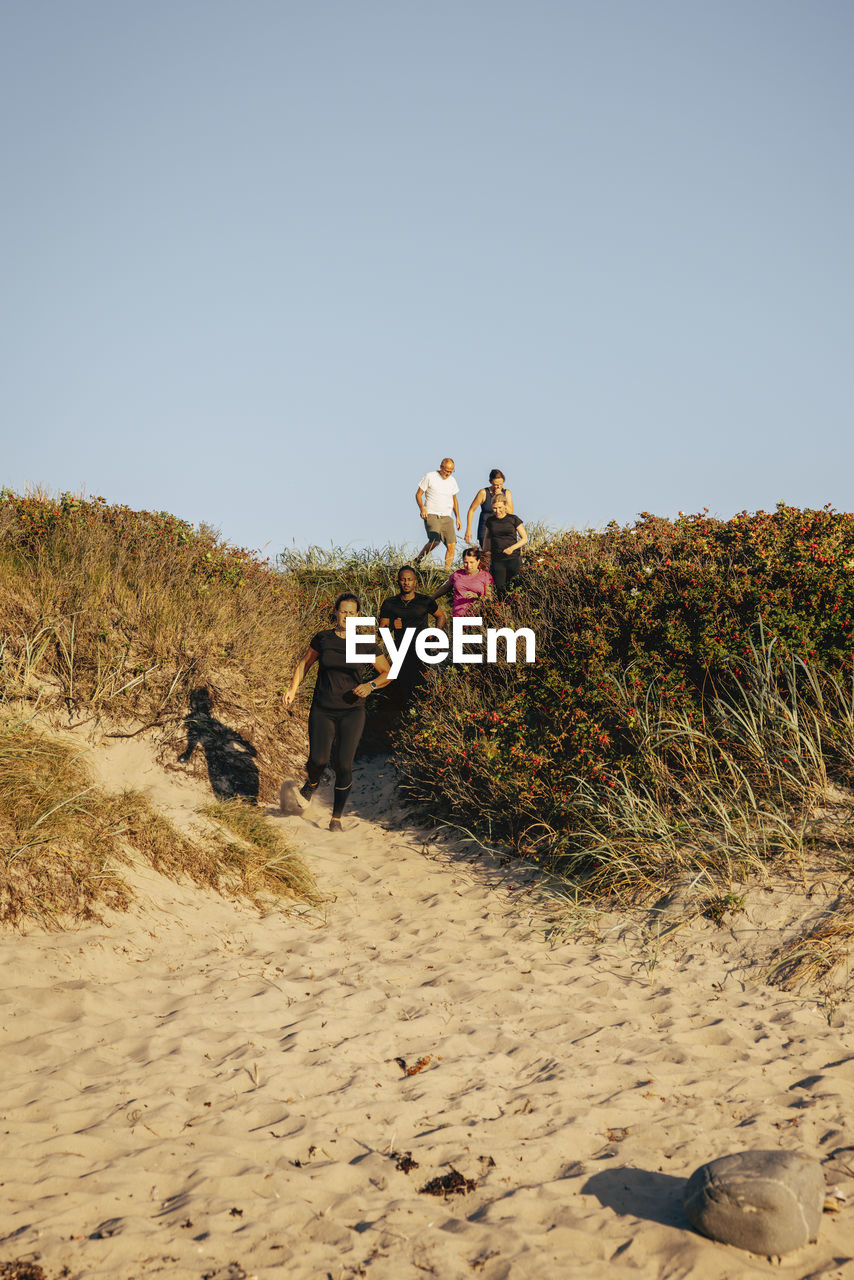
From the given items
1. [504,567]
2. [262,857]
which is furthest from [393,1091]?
[504,567]

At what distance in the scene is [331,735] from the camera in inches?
316

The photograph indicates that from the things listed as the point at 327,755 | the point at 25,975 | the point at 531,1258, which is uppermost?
the point at 327,755

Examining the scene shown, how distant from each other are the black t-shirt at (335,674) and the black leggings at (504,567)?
3.84m

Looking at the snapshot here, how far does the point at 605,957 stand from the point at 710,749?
79.4 inches

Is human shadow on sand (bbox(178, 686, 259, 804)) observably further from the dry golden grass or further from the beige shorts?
the beige shorts

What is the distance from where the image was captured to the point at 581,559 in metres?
9.75

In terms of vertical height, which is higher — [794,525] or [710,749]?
[794,525]

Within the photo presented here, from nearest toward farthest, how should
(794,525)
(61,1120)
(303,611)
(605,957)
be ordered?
(61,1120) < (605,957) < (794,525) < (303,611)

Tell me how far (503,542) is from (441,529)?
7.54 ft

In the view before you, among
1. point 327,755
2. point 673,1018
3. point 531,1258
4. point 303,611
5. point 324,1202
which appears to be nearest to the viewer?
point 531,1258

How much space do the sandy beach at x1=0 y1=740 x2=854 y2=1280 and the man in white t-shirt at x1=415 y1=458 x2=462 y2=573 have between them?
7989 millimetres

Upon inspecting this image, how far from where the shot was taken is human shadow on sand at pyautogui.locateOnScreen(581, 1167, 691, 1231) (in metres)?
3.40

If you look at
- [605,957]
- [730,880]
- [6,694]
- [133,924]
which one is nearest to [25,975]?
[133,924]

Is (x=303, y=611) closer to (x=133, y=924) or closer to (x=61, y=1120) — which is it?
(x=133, y=924)
